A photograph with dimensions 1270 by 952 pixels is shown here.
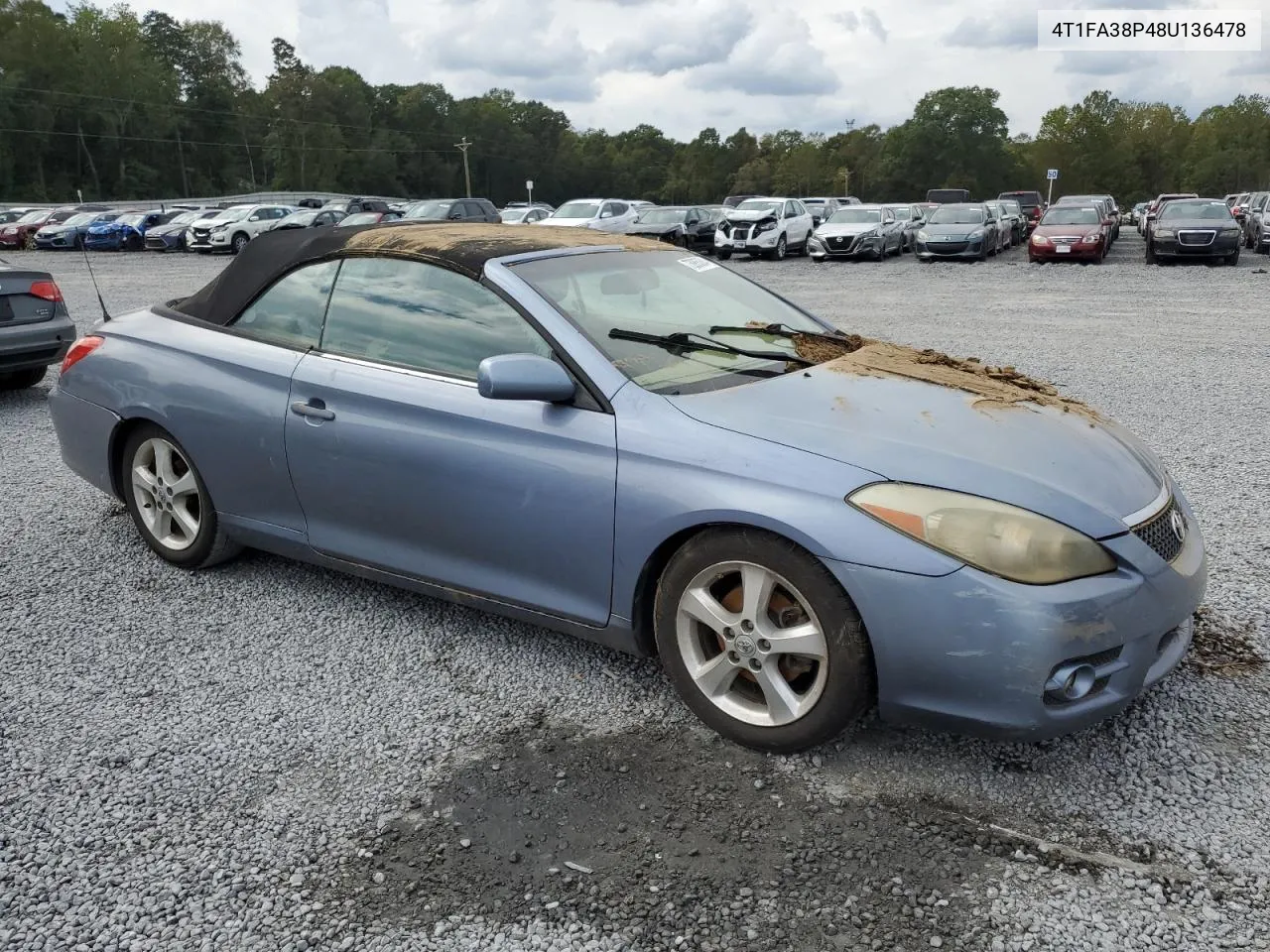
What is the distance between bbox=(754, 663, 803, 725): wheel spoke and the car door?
0.56 metres

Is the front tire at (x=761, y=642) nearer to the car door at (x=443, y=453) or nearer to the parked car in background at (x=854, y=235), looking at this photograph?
the car door at (x=443, y=453)

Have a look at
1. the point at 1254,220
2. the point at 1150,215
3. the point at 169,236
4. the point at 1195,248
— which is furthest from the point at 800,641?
the point at 169,236

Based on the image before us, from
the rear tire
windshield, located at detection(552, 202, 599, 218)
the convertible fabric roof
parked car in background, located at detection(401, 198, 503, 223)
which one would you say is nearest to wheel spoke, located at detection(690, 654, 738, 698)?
the convertible fabric roof

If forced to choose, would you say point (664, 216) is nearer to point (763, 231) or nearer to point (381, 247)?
point (763, 231)

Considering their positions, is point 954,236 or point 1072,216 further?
point 954,236

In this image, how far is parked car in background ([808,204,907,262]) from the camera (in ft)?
87.4

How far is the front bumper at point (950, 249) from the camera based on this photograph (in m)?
Answer: 25.7

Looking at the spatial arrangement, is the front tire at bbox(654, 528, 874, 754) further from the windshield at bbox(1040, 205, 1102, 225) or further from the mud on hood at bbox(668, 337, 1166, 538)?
the windshield at bbox(1040, 205, 1102, 225)

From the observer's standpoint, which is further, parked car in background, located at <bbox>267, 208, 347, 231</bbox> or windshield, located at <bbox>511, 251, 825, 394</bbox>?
parked car in background, located at <bbox>267, 208, 347, 231</bbox>

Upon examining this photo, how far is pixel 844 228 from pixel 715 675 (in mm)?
25396

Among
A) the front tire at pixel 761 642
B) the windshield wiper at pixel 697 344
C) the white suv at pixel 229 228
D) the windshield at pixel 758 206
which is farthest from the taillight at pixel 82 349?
the white suv at pixel 229 228

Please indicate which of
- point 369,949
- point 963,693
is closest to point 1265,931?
point 963,693

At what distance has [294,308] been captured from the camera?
411 centimetres

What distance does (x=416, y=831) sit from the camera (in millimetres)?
2734
